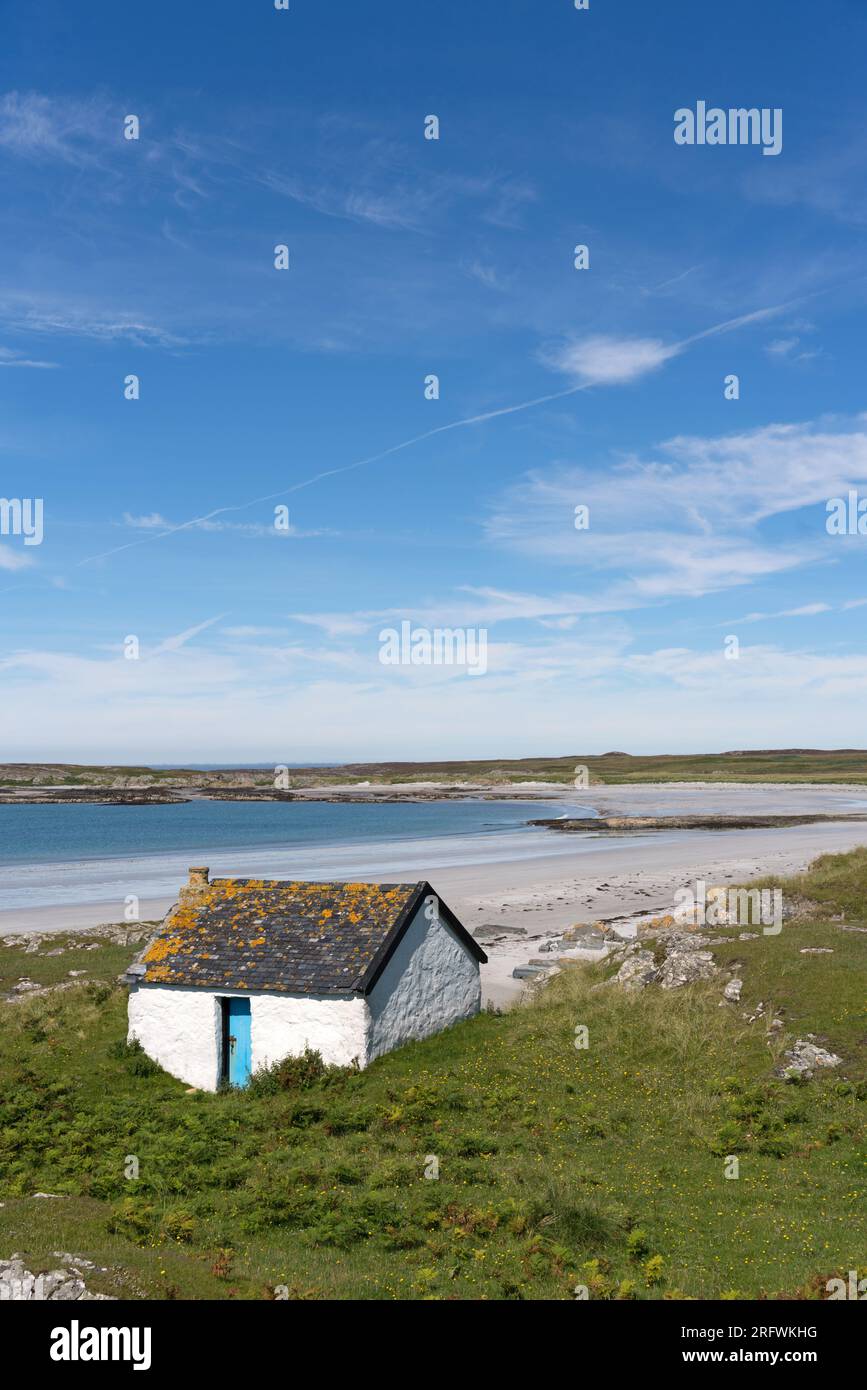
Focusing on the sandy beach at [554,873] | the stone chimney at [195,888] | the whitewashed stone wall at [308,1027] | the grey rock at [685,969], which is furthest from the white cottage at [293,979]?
the sandy beach at [554,873]

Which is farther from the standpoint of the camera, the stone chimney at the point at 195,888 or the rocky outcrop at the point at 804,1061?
the stone chimney at the point at 195,888

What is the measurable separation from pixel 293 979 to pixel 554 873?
46.4 meters

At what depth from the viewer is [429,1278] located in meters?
11.3

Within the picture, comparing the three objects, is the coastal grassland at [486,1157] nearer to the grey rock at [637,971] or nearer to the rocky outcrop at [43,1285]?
the rocky outcrop at [43,1285]

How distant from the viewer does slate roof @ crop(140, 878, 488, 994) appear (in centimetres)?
2161

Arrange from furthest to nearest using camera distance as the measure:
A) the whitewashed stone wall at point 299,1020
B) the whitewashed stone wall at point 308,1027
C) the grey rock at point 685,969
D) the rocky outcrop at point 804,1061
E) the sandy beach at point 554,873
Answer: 1. the sandy beach at point 554,873
2. the grey rock at point 685,969
3. the whitewashed stone wall at point 299,1020
4. the whitewashed stone wall at point 308,1027
5. the rocky outcrop at point 804,1061

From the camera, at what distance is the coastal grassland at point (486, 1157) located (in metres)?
11.6

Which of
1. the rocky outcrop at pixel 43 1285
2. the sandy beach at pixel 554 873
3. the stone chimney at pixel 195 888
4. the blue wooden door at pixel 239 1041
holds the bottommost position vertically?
the sandy beach at pixel 554 873

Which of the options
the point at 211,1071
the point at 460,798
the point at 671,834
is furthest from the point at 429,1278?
the point at 460,798

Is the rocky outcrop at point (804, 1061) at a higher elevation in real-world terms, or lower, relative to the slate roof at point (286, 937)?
lower

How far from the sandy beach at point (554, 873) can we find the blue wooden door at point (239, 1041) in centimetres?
1050

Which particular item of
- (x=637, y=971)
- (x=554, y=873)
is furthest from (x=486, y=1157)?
(x=554, y=873)

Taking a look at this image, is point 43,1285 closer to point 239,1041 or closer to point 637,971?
point 239,1041
